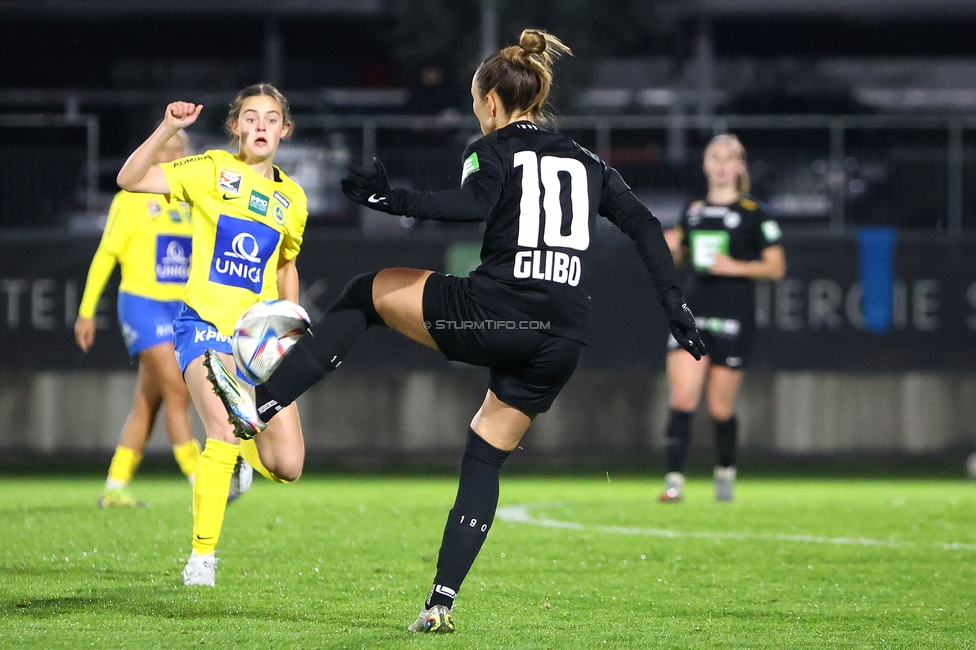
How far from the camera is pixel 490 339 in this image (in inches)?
183

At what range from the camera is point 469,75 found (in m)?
19.1

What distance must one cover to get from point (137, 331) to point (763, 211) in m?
4.37

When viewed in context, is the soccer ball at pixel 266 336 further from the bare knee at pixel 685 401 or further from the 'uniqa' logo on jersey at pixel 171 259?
the bare knee at pixel 685 401

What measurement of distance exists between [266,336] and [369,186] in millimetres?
767

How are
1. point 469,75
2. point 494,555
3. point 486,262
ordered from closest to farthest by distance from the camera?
point 486,262, point 494,555, point 469,75

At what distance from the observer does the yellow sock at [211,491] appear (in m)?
5.84

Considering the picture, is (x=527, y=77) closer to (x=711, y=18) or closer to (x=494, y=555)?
(x=494, y=555)

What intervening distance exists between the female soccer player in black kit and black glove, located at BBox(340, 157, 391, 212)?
0.31m

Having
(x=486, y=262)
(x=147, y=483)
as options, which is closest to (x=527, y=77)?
(x=486, y=262)

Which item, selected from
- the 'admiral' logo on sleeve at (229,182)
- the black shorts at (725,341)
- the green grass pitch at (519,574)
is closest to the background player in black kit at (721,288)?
the black shorts at (725,341)

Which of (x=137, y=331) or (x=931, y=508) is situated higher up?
(x=137, y=331)

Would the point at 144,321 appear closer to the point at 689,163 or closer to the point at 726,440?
the point at 726,440

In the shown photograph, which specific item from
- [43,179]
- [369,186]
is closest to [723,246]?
[369,186]

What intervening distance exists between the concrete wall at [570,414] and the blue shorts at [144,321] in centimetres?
533
